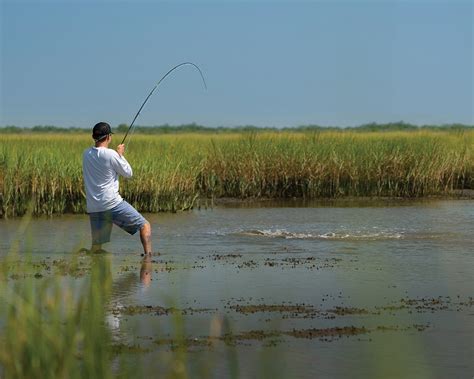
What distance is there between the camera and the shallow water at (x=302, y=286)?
6.56 m

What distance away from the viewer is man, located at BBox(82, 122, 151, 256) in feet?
35.6

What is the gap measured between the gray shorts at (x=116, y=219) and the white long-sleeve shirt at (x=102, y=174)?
69mm

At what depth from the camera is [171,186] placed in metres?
17.2

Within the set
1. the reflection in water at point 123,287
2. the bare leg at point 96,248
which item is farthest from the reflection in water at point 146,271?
the bare leg at point 96,248

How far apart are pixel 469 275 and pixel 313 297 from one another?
2.06 metres

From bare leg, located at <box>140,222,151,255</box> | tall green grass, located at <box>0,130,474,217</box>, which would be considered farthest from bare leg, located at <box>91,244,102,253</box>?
tall green grass, located at <box>0,130,474,217</box>

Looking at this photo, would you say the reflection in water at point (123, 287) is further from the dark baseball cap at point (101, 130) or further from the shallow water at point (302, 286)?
the dark baseball cap at point (101, 130)

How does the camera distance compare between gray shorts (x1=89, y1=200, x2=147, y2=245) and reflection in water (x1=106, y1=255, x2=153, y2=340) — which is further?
gray shorts (x1=89, y1=200, x2=147, y2=245)

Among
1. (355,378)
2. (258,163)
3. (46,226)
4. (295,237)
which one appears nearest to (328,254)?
(295,237)

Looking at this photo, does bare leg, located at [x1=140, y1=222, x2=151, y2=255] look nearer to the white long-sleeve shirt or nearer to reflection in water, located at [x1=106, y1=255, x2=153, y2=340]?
reflection in water, located at [x1=106, y1=255, x2=153, y2=340]

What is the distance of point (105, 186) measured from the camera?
1102cm

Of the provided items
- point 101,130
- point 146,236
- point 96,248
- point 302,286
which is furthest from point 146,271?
point 302,286

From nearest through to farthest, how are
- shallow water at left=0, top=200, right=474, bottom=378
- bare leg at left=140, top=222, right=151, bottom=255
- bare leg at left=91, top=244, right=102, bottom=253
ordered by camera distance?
shallow water at left=0, top=200, right=474, bottom=378, bare leg at left=140, top=222, right=151, bottom=255, bare leg at left=91, top=244, right=102, bottom=253

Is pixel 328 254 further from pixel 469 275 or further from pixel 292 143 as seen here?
pixel 292 143
